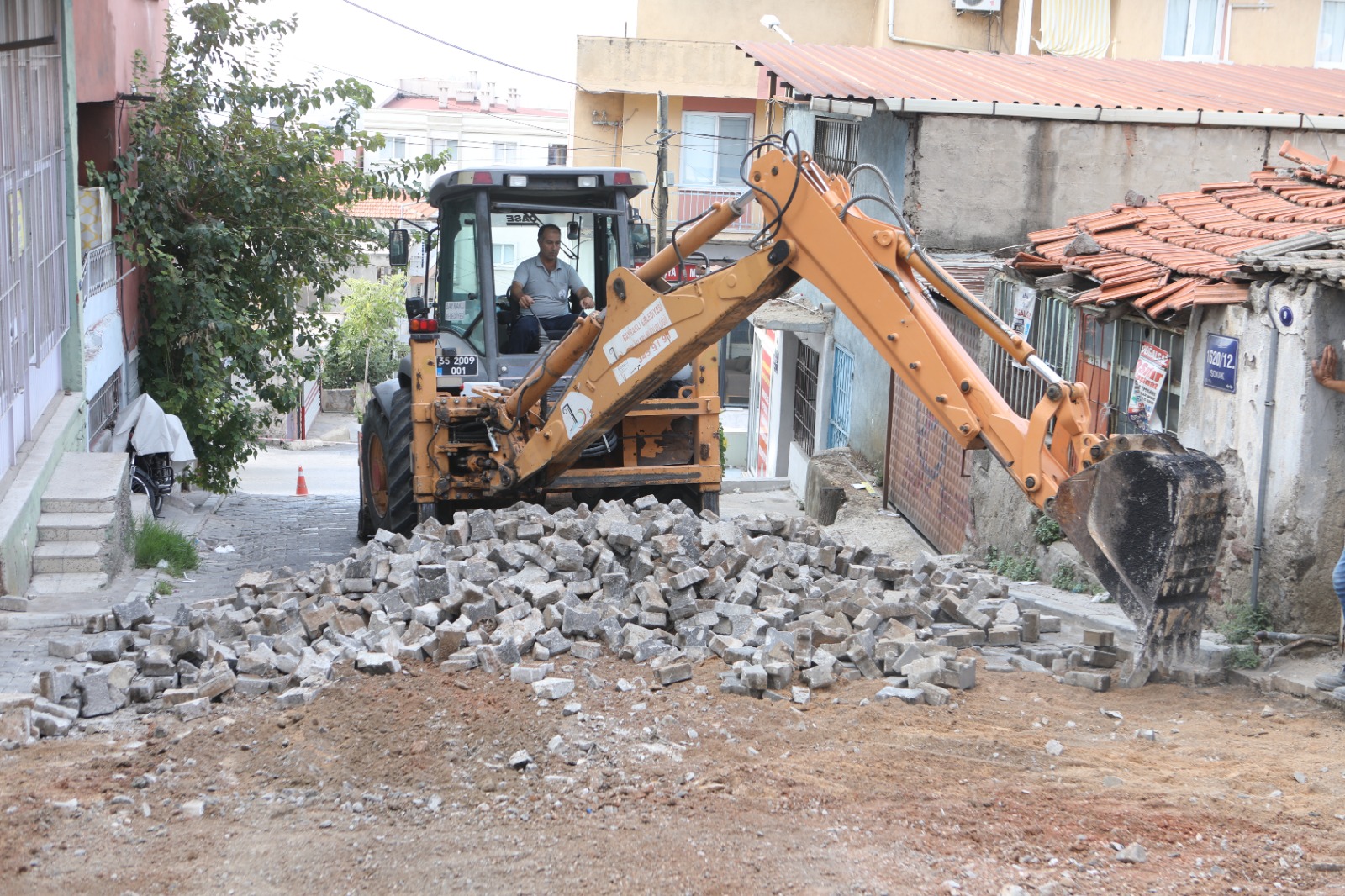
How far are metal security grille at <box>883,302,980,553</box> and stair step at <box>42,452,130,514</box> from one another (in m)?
6.33

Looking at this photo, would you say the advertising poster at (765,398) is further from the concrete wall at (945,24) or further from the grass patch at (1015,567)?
the grass patch at (1015,567)

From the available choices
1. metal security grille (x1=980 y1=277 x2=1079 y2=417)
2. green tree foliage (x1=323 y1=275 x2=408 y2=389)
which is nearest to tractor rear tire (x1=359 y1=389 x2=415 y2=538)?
metal security grille (x1=980 y1=277 x2=1079 y2=417)

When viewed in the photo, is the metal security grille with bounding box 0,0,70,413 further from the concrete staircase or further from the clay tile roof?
the clay tile roof

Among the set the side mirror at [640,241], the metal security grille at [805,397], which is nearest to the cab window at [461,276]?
the side mirror at [640,241]

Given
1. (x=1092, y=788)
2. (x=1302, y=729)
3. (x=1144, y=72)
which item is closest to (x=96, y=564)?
(x=1092, y=788)

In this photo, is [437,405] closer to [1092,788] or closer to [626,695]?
[626,695]

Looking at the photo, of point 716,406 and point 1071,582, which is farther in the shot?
point 716,406

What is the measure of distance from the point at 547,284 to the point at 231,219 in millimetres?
6082

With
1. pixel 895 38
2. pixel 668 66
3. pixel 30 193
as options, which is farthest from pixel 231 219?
pixel 668 66

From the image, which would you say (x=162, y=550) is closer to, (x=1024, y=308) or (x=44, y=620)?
(x=44, y=620)

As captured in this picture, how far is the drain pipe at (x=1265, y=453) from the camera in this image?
7.05 m

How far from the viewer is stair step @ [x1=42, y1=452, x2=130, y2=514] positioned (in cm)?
899

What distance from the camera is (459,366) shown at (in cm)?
963

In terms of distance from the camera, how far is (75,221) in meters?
11.1
